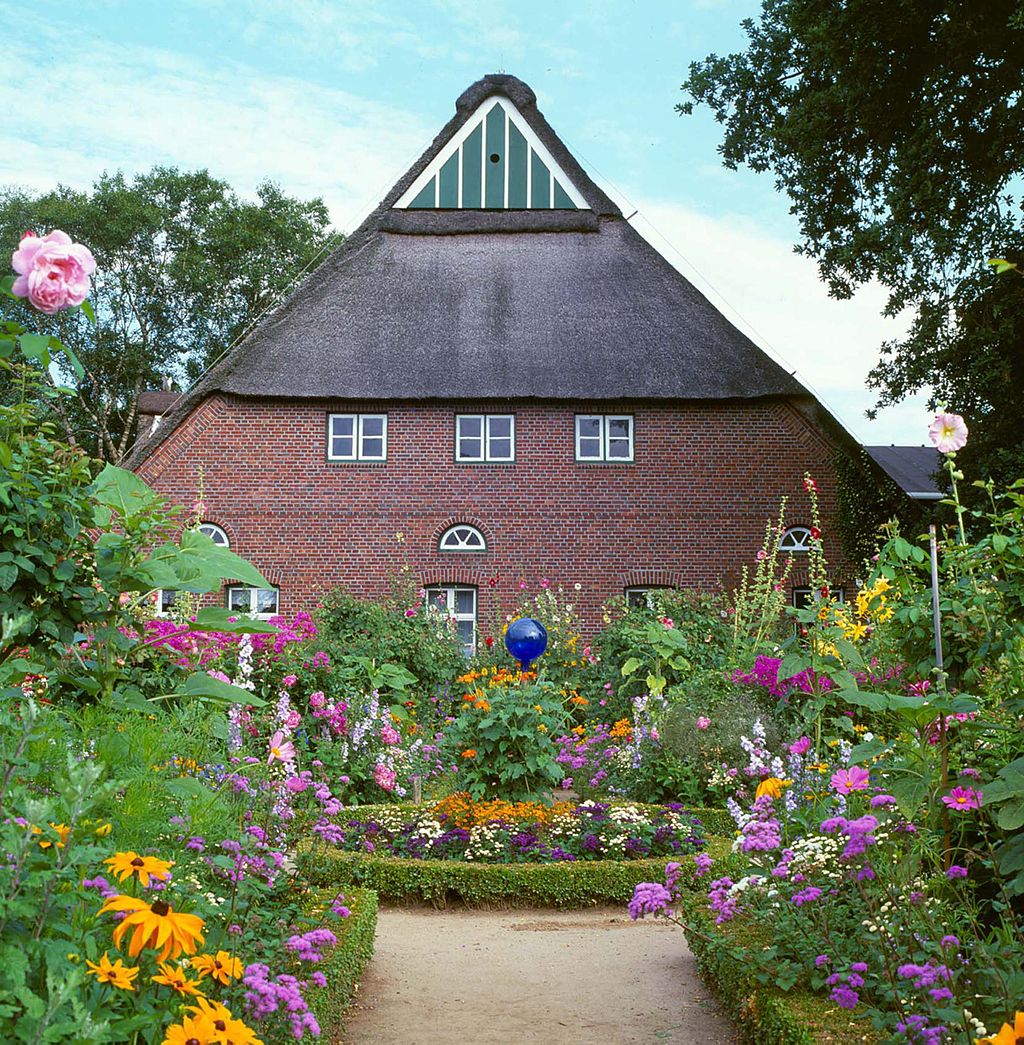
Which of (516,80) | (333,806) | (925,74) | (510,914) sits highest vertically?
(516,80)

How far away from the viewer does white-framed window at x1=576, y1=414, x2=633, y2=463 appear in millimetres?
18094

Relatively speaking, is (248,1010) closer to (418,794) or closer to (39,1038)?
(39,1038)

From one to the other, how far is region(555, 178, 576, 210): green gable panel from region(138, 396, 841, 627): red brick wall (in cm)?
453

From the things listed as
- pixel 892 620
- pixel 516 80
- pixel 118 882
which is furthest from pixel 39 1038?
pixel 516 80

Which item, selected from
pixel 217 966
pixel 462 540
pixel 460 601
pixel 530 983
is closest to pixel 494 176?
pixel 462 540

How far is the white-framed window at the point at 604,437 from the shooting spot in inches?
712

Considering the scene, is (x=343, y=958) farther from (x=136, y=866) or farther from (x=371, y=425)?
(x=371, y=425)

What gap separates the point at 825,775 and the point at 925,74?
1175cm

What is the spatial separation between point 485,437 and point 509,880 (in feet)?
39.0

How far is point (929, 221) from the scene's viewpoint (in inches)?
539

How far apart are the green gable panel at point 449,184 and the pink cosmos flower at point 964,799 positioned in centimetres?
1811

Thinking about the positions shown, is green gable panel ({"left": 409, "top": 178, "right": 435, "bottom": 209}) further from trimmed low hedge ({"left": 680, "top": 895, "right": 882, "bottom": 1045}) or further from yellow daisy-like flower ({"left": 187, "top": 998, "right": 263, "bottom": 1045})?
yellow daisy-like flower ({"left": 187, "top": 998, "right": 263, "bottom": 1045})

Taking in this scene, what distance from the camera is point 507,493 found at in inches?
706

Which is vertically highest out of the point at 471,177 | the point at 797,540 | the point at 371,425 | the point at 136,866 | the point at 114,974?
the point at 471,177
